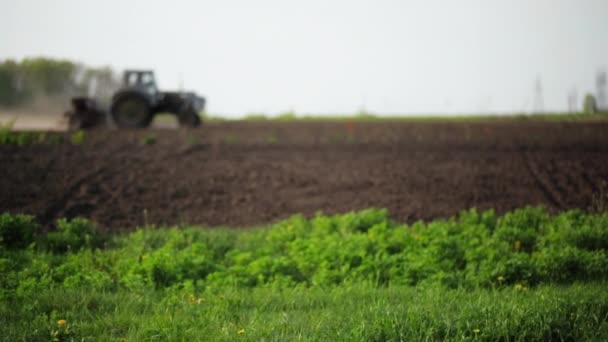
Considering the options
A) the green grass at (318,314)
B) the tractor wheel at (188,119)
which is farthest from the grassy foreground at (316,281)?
the tractor wheel at (188,119)

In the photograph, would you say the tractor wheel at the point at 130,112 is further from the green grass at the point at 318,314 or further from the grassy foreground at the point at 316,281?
the green grass at the point at 318,314

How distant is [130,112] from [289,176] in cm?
1044

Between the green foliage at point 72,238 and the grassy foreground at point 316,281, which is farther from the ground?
the green foliage at point 72,238

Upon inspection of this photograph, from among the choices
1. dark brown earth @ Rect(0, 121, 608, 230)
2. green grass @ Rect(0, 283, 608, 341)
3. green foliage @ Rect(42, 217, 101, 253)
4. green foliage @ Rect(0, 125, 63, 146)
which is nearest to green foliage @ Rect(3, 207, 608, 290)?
green foliage @ Rect(42, 217, 101, 253)

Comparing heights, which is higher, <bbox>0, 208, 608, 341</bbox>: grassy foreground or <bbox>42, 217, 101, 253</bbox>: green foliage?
<bbox>42, 217, 101, 253</bbox>: green foliage

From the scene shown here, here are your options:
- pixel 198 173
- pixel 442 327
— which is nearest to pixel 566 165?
pixel 198 173

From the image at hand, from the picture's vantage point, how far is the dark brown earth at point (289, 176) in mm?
10273

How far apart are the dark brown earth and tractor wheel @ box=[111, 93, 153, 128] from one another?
125 inches

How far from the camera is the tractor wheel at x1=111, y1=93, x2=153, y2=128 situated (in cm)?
2061

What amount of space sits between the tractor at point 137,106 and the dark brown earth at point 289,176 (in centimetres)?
325

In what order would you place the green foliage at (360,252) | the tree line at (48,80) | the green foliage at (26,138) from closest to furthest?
the green foliage at (360,252), the tree line at (48,80), the green foliage at (26,138)

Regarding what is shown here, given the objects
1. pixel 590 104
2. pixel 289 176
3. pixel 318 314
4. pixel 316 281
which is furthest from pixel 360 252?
pixel 590 104

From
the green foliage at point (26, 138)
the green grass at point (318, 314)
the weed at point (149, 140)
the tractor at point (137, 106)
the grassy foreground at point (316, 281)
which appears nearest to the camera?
the green grass at point (318, 314)

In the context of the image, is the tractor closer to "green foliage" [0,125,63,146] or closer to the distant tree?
"green foliage" [0,125,63,146]
